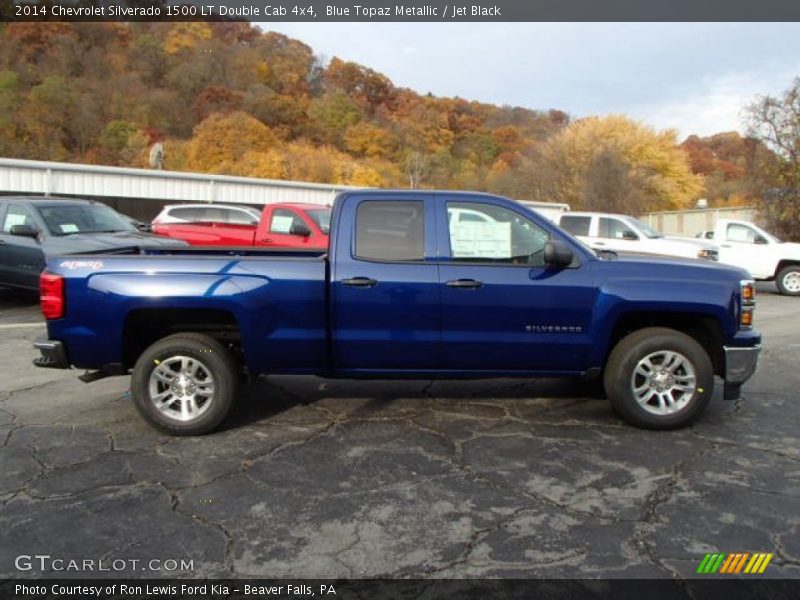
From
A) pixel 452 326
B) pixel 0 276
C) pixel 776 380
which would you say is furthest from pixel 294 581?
pixel 0 276

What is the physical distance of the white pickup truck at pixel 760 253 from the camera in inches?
587

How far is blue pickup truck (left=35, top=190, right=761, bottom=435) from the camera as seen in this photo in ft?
14.9

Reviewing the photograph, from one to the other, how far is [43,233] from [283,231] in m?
3.98

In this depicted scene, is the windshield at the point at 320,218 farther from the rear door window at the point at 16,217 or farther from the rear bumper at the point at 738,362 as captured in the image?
the rear bumper at the point at 738,362

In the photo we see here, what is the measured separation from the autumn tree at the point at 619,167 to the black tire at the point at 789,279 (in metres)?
22.2

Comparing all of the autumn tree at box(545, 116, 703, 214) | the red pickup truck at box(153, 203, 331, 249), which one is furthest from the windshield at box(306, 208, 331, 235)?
the autumn tree at box(545, 116, 703, 214)

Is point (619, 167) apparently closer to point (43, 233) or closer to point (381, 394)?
point (43, 233)

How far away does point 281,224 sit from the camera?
1183 centimetres

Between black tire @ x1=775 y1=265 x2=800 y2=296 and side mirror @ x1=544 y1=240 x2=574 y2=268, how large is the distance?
13112mm

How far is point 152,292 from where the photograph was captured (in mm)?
4500

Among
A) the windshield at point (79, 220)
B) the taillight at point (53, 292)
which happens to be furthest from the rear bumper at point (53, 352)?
the windshield at point (79, 220)

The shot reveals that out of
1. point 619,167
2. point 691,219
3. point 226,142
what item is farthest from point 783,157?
point 226,142

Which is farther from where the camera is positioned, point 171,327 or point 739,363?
point 171,327

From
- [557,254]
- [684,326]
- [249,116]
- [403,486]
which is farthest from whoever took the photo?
[249,116]
